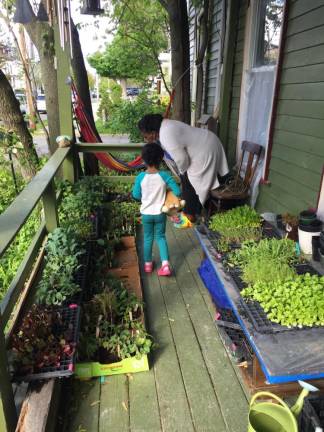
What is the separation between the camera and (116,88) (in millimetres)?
17750

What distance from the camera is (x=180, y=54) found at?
14.9ft

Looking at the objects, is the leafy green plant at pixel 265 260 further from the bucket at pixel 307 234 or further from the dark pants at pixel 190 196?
the dark pants at pixel 190 196

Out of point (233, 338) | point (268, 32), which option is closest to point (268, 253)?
point (233, 338)

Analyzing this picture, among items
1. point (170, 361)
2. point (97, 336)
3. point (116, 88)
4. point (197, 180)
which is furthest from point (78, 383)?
point (116, 88)

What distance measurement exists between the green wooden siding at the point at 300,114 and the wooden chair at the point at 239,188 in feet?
1.34

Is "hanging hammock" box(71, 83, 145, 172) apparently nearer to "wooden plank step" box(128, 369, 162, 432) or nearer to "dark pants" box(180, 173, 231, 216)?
"dark pants" box(180, 173, 231, 216)

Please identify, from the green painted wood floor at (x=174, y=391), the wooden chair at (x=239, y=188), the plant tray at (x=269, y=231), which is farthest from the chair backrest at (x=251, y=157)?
the green painted wood floor at (x=174, y=391)

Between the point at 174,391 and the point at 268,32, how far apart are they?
10.7 feet

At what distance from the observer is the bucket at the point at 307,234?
2.11 m

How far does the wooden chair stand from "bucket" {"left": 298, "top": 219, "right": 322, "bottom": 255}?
1308 mm

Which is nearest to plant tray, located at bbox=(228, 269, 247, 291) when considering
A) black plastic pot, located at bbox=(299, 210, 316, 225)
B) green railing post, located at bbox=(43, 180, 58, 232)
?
black plastic pot, located at bbox=(299, 210, 316, 225)

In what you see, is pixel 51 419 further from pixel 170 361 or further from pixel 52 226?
pixel 52 226

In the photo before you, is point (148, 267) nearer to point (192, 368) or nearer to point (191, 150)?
point (192, 368)

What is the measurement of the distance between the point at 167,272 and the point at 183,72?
293 cm
